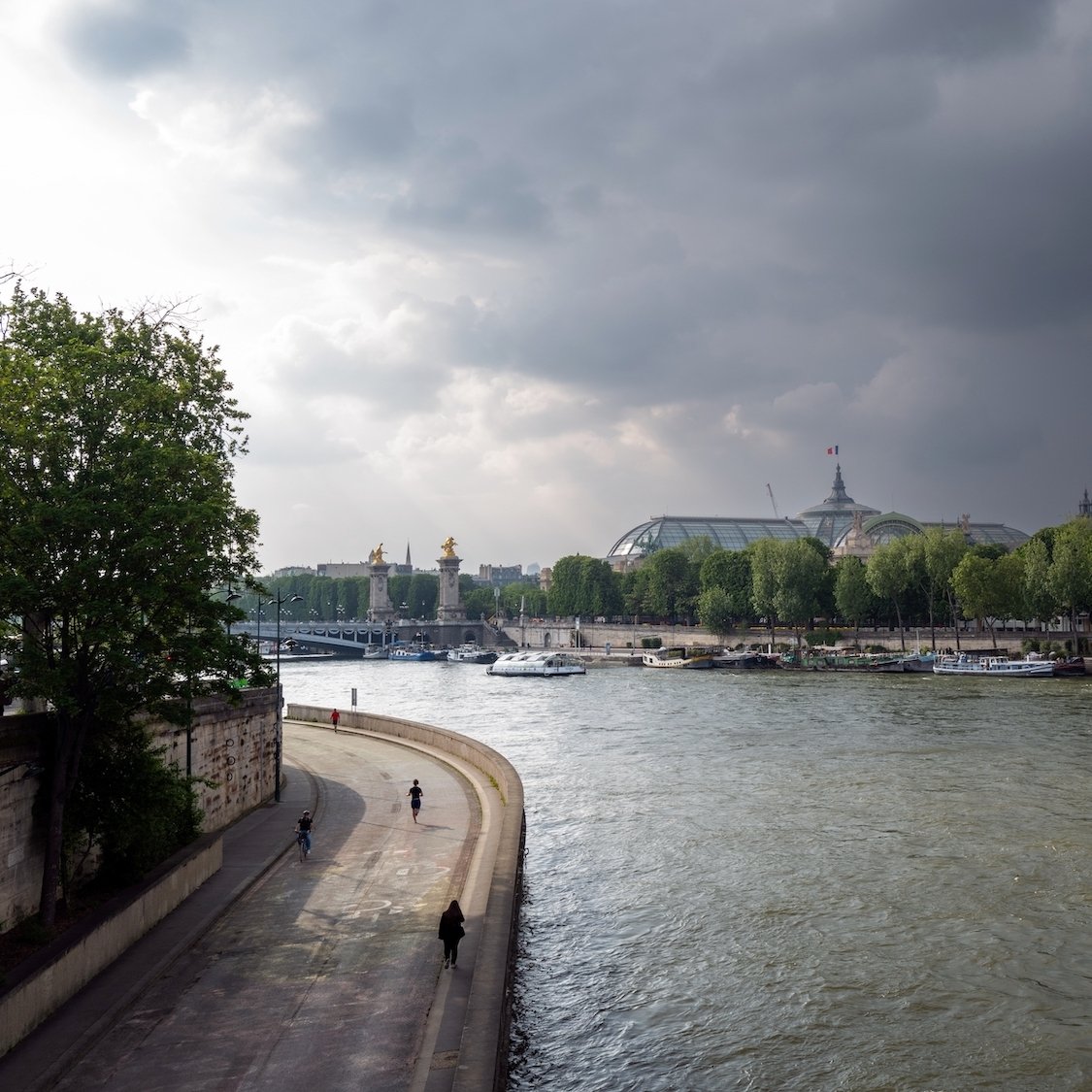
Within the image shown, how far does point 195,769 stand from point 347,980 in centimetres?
1414

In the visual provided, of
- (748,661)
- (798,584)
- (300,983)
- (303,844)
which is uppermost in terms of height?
(798,584)

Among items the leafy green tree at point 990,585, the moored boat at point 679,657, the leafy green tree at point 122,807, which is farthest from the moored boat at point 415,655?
the leafy green tree at point 122,807

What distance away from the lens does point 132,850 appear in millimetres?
25016

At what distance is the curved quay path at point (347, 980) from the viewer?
17.6 metres

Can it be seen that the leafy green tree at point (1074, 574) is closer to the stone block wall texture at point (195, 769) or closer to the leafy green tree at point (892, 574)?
the leafy green tree at point (892, 574)

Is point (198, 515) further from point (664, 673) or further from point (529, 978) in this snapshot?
point (664, 673)

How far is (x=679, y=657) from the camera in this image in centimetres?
15000

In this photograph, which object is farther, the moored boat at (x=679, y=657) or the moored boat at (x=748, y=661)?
the moored boat at (x=679, y=657)

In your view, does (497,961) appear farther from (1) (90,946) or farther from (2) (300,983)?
(1) (90,946)

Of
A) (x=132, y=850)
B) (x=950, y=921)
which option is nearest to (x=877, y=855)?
(x=950, y=921)

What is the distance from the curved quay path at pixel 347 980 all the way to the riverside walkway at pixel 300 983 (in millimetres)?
41

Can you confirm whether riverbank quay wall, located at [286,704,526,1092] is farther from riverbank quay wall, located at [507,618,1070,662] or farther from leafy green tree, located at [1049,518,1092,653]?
riverbank quay wall, located at [507,618,1070,662]

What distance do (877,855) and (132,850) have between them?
75.5 feet

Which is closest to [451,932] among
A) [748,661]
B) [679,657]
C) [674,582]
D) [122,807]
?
[122,807]
